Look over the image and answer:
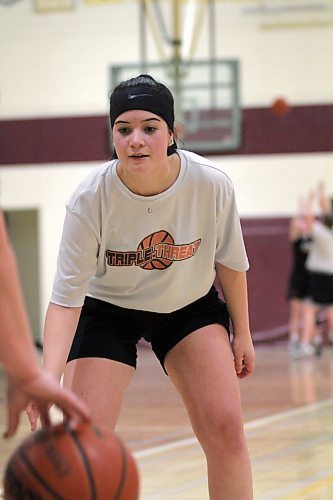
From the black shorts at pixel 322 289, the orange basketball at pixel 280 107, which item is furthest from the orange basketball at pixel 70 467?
the orange basketball at pixel 280 107

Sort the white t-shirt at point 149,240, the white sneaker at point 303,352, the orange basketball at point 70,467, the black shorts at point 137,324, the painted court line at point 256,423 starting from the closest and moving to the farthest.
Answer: the orange basketball at point 70,467
the white t-shirt at point 149,240
the black shorts at point 137,324
the painted court line at point 256,423
the white sneaker at point 303,352

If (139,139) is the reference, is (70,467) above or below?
below

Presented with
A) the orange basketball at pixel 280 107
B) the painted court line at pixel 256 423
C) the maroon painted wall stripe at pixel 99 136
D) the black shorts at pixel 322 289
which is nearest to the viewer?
the painted court line at pixel 256 423

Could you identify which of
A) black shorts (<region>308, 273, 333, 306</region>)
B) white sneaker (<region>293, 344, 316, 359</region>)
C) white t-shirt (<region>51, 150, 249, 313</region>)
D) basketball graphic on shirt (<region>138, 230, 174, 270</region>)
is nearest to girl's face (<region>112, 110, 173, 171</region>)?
white t-shirt (<region>51, 150, 249, 313</region>)

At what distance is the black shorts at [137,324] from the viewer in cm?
375

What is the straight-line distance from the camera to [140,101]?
352 centimetres

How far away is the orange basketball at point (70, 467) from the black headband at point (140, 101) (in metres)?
1.32

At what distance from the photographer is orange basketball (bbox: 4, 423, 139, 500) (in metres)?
2.53

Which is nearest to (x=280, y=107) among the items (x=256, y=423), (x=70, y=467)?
(x=256, y=423)

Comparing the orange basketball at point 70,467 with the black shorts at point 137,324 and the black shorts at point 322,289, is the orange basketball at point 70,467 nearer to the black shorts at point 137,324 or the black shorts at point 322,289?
the black shorts at point 137,324

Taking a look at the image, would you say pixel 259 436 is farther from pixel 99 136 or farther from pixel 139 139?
pixel 99 136

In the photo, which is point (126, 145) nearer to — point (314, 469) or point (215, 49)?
point (314, 469)

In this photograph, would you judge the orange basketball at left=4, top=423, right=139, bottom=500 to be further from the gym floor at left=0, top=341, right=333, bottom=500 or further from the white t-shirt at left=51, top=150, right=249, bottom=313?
the gym floor at left=0, top=341, right=333, bottom=500

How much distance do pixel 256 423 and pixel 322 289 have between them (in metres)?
6.09
